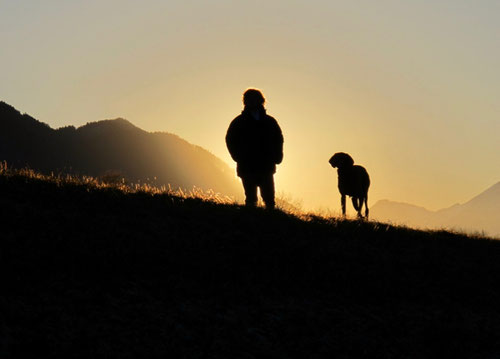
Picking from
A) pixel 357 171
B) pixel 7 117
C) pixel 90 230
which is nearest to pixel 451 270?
pixel 90 230

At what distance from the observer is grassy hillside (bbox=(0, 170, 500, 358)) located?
17.7 feet

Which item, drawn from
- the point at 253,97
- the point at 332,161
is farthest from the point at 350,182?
the point at 253,97

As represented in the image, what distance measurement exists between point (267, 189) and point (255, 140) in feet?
3.46

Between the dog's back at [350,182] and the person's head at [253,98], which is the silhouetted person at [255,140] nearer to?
the person's head at [253,98]

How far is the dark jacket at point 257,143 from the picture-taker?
37.2 ft

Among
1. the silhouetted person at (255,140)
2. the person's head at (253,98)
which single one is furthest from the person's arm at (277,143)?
the person's head at (253,98)

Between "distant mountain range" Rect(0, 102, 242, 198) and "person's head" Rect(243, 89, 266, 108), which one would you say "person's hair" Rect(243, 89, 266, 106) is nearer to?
"person's head" Rect(243, 89, 266, 108)

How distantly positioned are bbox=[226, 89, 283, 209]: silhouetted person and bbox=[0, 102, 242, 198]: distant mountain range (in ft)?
323

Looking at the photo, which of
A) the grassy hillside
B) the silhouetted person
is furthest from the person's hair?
the grassy hillside

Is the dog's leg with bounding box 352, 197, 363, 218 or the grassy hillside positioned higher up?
the dog's leg with bounding box 352, 197, 363, 218

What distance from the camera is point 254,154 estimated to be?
11.4 meters

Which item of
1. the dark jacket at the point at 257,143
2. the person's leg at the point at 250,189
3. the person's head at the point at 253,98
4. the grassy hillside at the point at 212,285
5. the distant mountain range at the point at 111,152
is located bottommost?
the grassy hillside at the point at 212,285

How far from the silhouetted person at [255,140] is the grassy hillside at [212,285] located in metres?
1.55

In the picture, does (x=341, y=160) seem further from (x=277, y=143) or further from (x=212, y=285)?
(x=212, y=285)
